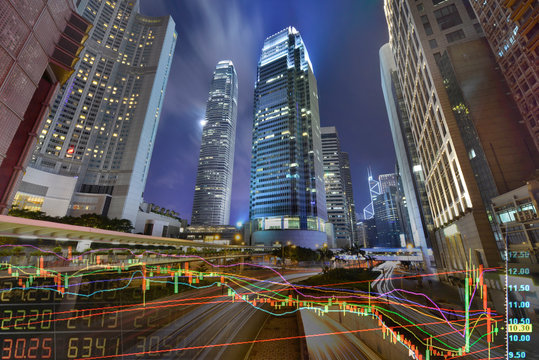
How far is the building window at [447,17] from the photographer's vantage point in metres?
41.3

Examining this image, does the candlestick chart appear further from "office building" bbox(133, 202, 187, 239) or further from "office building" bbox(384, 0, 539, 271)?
"office building" bbox(133, 202, 187, 239)

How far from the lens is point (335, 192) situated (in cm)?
17112

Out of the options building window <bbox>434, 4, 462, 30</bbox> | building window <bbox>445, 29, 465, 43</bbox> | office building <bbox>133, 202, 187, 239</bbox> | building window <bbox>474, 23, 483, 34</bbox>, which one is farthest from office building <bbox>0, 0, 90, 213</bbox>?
office building <bbox>133, 202, 187, 239</bbox>

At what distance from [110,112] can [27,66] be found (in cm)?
9950

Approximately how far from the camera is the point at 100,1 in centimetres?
11169

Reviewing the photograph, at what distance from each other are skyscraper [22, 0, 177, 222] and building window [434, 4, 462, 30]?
113864 millimetres

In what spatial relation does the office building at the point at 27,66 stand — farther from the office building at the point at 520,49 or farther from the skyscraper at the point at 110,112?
the skyscraper at the point at 110,112

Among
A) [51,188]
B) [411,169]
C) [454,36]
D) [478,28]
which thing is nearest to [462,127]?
[454,36]

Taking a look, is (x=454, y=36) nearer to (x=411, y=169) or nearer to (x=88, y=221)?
(x=411, y=169)

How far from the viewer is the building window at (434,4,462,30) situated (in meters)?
41.3

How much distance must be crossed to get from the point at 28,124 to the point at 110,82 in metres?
105

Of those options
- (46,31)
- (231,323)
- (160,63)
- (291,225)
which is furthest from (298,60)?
(231,323)

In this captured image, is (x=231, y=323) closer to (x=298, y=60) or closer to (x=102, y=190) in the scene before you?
(x=102, y=190)

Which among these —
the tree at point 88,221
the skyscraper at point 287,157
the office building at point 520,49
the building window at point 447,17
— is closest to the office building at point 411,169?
the building window at point 447,17
